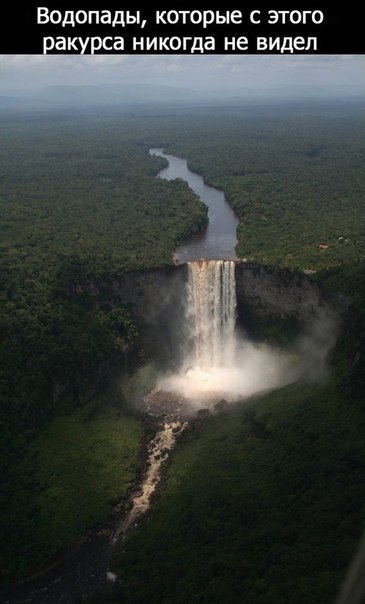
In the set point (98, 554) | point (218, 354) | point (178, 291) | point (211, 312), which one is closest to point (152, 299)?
point (178, 291)

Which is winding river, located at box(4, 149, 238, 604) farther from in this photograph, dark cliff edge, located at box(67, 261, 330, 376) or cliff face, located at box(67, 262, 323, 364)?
cliff face, located at box(67, 262, 323, 364)

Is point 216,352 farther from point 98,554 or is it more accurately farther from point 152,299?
point 98,554

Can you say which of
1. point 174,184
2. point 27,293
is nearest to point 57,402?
point 27,293

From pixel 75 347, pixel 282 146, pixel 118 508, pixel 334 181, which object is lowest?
pixel 118 508

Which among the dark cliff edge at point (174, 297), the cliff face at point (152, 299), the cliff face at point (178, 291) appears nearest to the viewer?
the cliff face at point (178, 291)

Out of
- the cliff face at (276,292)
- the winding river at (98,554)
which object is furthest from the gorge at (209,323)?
the winding river at (98,554)

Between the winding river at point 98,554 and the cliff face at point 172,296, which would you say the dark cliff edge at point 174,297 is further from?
the winding river at point 98,554

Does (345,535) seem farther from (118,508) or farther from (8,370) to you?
(8,370)
